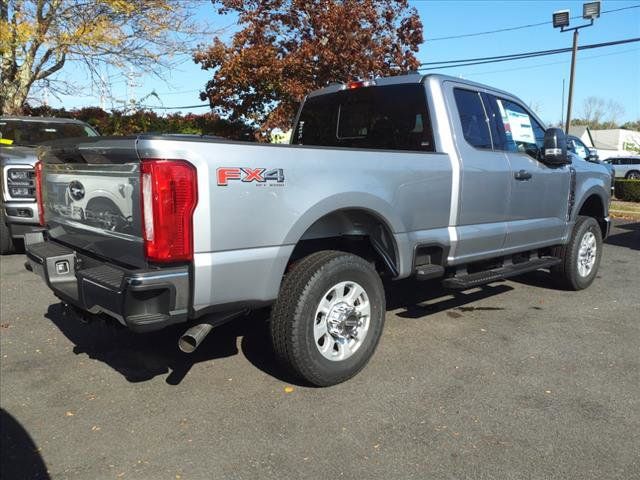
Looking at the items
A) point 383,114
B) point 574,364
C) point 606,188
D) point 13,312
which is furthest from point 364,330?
point 606,188

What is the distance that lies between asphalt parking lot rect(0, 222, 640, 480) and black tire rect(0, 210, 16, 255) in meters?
2.79

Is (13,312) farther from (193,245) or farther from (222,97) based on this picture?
(222,97)

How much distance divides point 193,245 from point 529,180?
351cm

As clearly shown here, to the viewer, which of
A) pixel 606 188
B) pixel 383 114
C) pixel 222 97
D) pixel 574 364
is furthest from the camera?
pixel 222 97

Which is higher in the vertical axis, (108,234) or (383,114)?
(383,114)

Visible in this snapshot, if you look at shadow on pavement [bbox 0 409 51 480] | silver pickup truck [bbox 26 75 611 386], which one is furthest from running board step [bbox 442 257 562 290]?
shadow on pavement [bbox 0 409 51 480]

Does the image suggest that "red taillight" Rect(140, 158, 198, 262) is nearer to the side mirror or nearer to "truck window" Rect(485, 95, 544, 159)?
"truck window" Rect(485, 95, 544, 159)

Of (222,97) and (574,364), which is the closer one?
(574,364)

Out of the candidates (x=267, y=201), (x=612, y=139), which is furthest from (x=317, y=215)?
(x=612, y=139)

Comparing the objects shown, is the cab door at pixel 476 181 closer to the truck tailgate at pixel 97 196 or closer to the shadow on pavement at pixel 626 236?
the truck tailgate at pixel 97 196

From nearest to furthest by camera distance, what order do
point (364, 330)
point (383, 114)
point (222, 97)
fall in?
point (364, 330) → point (383, 114) → point (222, 97)

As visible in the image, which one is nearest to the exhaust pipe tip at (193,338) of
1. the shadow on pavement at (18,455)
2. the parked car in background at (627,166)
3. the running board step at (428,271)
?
the shadow on pavement at (18,455)

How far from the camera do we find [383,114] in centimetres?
486

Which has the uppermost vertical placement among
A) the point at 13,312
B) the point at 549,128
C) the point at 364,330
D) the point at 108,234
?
the point at 549,128
